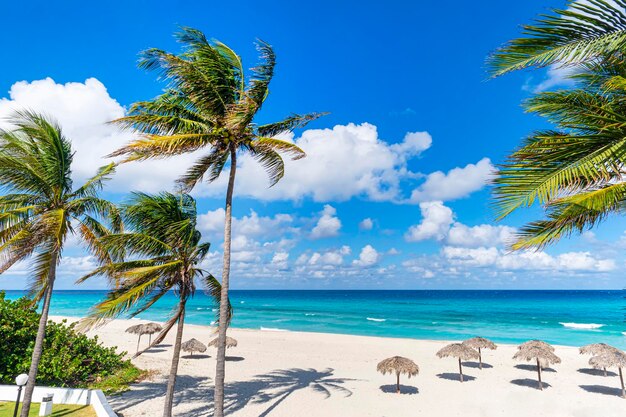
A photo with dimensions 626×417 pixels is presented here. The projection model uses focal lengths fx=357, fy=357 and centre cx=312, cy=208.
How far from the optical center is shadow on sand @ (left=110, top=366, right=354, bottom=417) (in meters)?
11.8

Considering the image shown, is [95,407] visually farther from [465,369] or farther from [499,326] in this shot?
[499,326]

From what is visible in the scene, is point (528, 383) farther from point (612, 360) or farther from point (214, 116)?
point (214, 116)

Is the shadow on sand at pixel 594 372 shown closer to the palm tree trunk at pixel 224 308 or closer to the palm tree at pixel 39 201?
the palm tree trunk at pixel 224 308

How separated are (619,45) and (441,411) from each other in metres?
12.9

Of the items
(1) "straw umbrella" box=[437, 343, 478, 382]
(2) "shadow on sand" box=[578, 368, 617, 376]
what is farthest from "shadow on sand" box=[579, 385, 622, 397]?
(1) "straw umbrella" box=[437, 343, 478, 382]

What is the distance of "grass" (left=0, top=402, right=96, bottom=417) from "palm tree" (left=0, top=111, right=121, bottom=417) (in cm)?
120

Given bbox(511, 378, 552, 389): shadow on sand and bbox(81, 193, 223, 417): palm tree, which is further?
bbox(511, 378, 552, 389): shadow on sand

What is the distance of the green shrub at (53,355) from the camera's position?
11.4 metres

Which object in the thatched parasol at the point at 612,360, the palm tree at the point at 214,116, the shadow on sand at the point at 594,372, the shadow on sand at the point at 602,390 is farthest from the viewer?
the shadow on sand at the point at 594,372

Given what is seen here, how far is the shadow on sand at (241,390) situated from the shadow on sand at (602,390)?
1039cm

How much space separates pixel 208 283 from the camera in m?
9.78

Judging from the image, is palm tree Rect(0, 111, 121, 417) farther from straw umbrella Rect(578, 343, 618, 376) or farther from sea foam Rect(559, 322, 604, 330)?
sea foam Rect(559, 322, 604, 330)

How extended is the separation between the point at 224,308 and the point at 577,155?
7518 millimetres

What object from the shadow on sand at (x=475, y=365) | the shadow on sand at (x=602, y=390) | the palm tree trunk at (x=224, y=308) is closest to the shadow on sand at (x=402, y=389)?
the shadow on sand at (x=475, y=365)
